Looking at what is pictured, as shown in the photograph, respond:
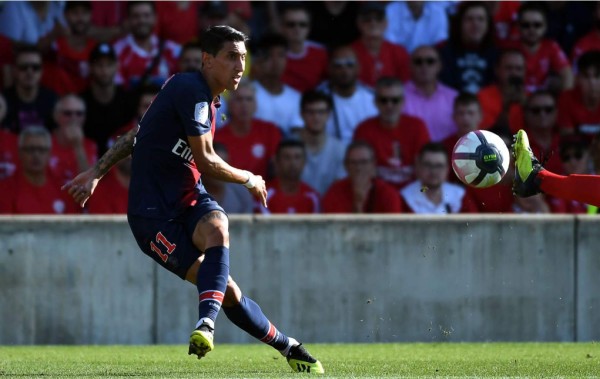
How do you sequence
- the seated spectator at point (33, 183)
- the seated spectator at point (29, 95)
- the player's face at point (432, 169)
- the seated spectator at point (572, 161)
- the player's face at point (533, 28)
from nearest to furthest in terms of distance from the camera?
the seated spectator at point (33, 183), the player's face at point (432, 169), the seated spectator at point (29, 95), the seated spectator at point (572, 161), the player's face at point (533, 28)

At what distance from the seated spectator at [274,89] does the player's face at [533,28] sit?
2.84 meters

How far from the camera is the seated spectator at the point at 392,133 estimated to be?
12.9m

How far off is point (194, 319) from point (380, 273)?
1.77m

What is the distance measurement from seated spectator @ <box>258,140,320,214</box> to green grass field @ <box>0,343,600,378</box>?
88.8 inches

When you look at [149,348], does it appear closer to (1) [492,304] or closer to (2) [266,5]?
(1) [492,304]

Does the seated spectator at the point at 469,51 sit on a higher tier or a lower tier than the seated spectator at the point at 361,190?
higher

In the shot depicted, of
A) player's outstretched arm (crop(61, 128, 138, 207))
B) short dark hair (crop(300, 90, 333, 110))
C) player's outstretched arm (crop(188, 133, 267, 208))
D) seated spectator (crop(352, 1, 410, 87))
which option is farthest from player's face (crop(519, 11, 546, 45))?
player's outstretched arm (crop(188, 133, 267, 208))

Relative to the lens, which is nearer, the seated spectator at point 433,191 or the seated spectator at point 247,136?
the seated spectator at point 433,191

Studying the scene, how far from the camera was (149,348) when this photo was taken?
10008 mm

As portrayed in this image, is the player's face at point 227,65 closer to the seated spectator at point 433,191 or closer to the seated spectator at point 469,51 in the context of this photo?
the seated spectator at point 433,191

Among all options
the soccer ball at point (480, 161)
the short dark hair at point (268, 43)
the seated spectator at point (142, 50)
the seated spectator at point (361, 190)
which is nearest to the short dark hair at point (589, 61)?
the seated spectator at point (361, 190)

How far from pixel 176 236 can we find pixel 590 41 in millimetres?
8578

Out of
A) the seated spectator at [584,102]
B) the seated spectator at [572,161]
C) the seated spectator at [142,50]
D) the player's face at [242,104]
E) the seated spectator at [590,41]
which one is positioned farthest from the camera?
the seated spectator at [590,41]

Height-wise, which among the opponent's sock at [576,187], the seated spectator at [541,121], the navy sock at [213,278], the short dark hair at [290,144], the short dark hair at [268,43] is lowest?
the navy sock at [213,278]
